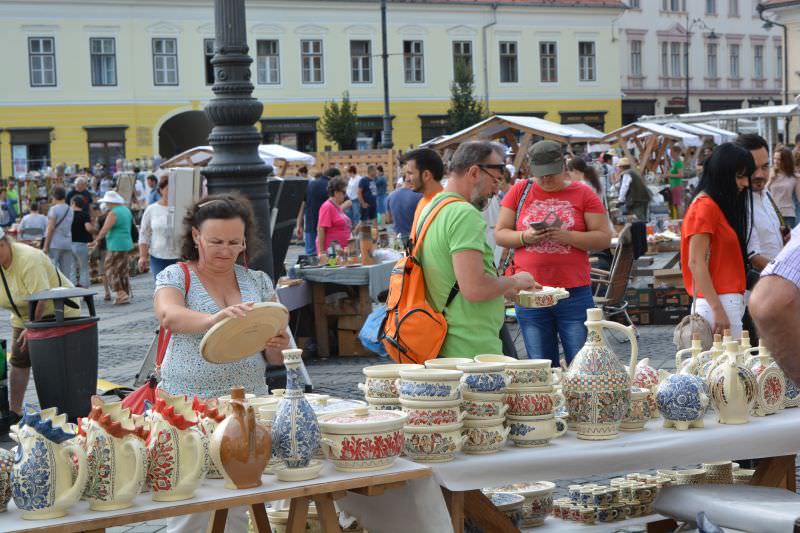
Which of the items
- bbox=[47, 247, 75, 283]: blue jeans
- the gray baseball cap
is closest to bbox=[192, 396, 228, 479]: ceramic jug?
the gray baseball cap

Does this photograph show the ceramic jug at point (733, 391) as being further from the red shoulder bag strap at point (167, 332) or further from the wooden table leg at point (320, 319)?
the wooden table leg at point (320, 319)

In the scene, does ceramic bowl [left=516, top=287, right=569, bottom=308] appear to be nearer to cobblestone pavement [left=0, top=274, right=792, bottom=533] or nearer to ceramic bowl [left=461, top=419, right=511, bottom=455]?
cobblestone pavement [left=0, top=274, right=792, bottom=533]

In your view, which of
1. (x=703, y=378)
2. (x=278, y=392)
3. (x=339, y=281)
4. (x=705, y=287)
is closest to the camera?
(x=278, y=392)

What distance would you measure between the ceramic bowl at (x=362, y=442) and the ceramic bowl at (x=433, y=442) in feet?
0.30

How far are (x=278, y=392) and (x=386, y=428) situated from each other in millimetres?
518

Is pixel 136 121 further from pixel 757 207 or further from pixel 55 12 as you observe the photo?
pixel 757 207

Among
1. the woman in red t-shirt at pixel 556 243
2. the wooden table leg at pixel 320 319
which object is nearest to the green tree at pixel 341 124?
the wooden table leg at pixel 320 319

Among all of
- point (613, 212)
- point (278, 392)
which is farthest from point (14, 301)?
point (613, 212)

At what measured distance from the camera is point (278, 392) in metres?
4.06

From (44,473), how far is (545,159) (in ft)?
12.1

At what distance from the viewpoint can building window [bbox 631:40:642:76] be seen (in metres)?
59.3

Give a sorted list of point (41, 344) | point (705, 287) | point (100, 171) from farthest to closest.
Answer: point (100, 171) → point (41, 344) → point (705, 287)

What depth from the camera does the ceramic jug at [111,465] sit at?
11.1 ft

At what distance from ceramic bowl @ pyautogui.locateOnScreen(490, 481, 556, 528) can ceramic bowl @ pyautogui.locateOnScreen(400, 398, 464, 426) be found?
1124mm
